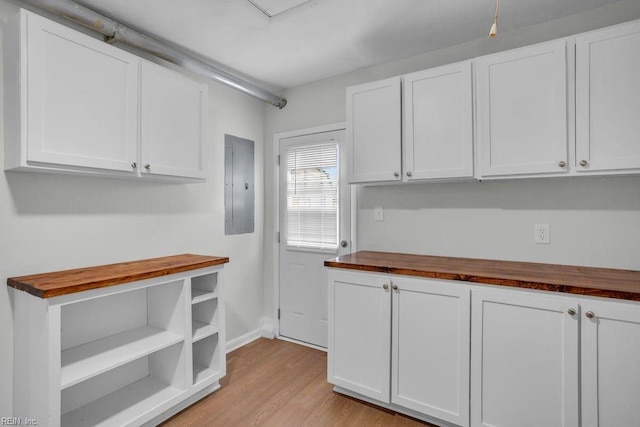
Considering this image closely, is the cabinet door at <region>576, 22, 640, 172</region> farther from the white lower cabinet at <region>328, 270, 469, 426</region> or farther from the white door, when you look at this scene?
the white door

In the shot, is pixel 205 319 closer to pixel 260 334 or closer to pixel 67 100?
pixel 260 334

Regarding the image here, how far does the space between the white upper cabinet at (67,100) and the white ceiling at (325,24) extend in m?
0.42

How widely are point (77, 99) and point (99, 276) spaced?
3.15ft

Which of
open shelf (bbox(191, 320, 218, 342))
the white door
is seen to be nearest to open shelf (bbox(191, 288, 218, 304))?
open shelf (bbox(191, 320, 218, 342))

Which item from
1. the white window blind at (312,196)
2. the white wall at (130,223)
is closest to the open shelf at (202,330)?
the white wall at (130,223)

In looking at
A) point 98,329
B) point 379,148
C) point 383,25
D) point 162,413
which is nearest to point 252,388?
point 162,413

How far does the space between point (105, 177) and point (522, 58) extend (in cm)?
267

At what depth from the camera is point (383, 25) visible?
2.23 m

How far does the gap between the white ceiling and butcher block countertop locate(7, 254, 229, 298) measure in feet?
5.25

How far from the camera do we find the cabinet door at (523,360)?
1.59m

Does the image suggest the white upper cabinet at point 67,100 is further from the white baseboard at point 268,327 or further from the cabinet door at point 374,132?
the white baseboard at point 268,327

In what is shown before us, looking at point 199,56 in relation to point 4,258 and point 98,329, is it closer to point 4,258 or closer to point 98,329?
point 4,258

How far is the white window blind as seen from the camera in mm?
3078

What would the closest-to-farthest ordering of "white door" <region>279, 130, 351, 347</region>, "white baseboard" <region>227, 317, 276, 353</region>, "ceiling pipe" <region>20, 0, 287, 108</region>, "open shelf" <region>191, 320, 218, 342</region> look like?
"ceiling pipe" <region>20, 0, 287, 108</region>
"open shelf" <region>191, 320, 218, 342</region>
"white door" <region>279, 130, 351, 347</region>
"white baseboard" <region>227, 317, 276, 353</region>
